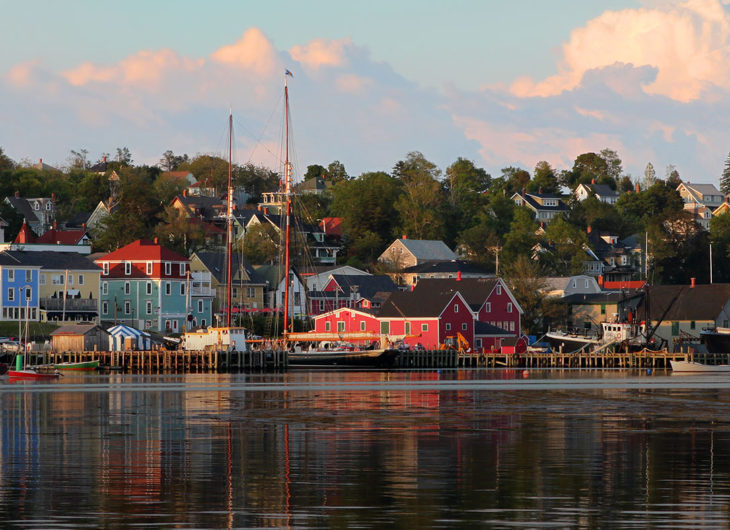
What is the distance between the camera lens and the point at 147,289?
129m

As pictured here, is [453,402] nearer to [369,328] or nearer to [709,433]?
[709,433]

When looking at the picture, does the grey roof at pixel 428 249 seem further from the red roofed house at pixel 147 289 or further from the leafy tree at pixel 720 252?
the red roofed house at pixel 147 289

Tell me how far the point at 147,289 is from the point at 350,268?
34.8m

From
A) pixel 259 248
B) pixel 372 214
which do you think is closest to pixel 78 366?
pixel 259 248

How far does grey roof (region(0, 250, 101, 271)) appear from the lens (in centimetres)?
12188

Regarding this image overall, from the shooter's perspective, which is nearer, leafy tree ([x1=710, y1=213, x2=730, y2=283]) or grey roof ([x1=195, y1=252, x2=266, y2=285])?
grey roof ([x1=195, y1=252, x2=266, y2=285])

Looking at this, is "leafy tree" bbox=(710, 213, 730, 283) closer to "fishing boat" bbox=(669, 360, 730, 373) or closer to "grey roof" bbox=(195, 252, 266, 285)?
"grey roof" bbox=(195, 252, 266, 285)

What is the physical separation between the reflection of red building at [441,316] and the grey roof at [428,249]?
50.2 metres

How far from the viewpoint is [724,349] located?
11644cm

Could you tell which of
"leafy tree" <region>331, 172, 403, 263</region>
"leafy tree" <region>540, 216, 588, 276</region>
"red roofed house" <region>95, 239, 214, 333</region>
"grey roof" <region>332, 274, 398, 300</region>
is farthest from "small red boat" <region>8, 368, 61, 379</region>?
"leafy tree" <region>331, 172, 403, 263</region>

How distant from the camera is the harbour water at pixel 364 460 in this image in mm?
25281

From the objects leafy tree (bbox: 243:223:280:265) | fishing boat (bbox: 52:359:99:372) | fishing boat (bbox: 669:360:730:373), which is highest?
leafy tree (bbox: 243:223:280:265)

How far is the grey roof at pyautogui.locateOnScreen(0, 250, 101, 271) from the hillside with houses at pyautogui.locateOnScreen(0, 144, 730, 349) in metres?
0.18

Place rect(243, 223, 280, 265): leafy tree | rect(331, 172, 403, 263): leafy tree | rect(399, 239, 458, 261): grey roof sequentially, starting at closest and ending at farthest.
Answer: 1. rect(243, 223, 280, 265): leafy tree
2. rect(399, 239, 458, 261): grey roof
3. rect(331, 172, 403, 263): leafy tree
